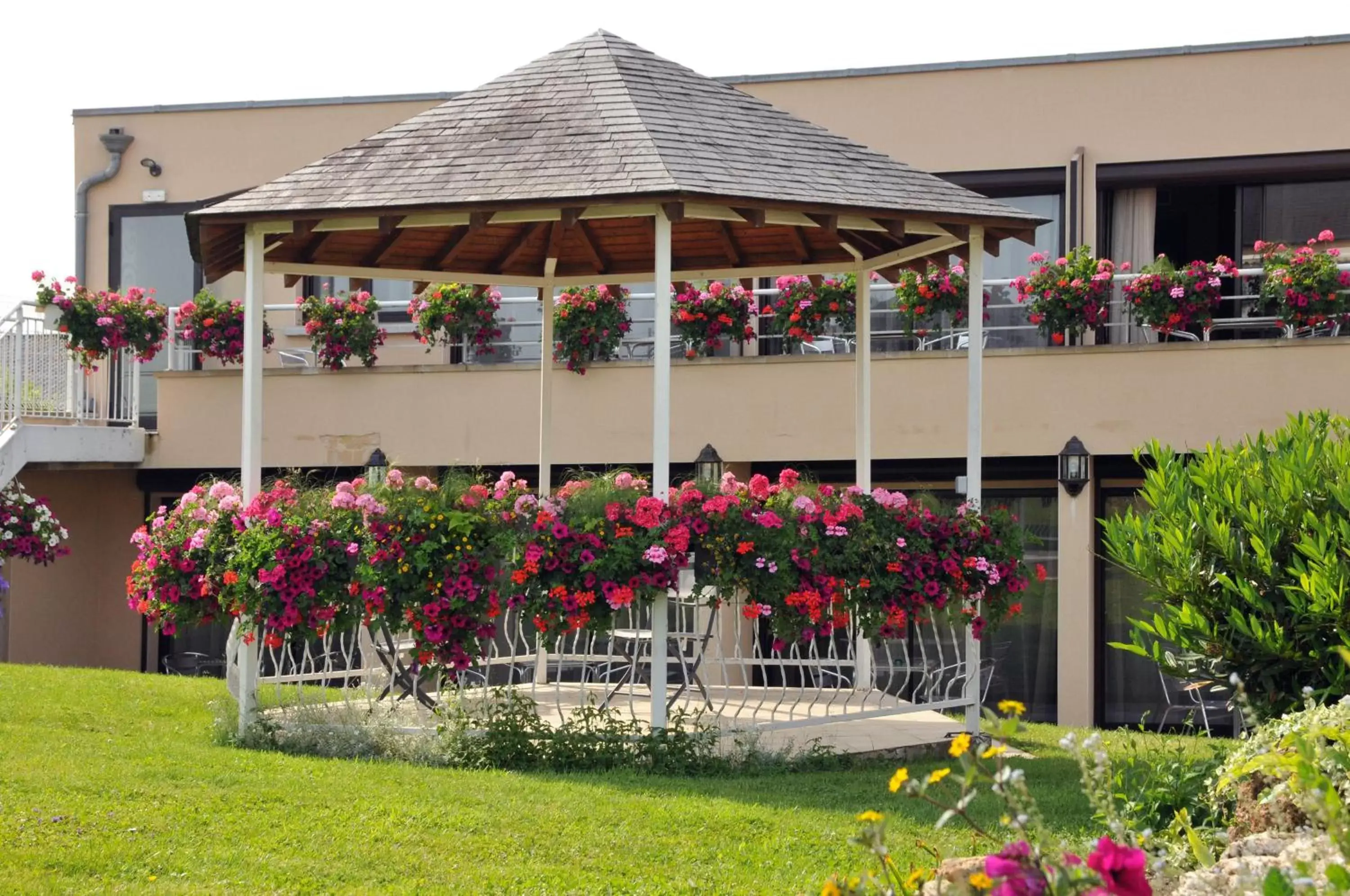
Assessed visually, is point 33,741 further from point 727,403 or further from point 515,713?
point 727,403

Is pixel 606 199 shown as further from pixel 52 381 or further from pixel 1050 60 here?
pixel 52 381

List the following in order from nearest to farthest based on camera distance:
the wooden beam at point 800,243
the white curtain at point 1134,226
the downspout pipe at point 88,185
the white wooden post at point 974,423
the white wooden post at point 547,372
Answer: the white wooden post at point 974,423
the wooden beam at point 800,243
the white wooden post at point 547,372
the white curtain at point 1134,226
the downspout pipe at point 88,185

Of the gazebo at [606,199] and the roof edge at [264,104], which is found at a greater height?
the roof edge at [264,104]

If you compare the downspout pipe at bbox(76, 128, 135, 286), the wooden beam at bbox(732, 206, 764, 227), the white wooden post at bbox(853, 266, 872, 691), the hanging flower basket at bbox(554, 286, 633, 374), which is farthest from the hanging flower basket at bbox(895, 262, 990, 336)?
the downspout pipe at bbox(76, 128, 135, 286)

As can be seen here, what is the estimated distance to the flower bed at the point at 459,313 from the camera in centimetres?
1434

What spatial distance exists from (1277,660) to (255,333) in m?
6.22

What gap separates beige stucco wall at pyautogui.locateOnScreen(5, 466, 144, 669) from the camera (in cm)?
1667

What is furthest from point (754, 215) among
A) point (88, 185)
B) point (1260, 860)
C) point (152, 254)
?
point (88, 185)

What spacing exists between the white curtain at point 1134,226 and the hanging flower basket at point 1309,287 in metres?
2.43

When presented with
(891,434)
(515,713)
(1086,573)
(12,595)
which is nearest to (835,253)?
(891,434)

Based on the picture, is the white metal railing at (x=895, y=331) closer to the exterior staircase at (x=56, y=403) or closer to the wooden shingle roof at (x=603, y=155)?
the exterior staircase at (x=56, y=403)

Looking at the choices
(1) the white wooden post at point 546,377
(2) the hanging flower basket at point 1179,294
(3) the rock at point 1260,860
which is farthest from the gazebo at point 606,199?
(3) the rock at point 1260,860

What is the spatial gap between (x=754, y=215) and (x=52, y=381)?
881 cm

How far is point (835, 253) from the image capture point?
11977 mm
